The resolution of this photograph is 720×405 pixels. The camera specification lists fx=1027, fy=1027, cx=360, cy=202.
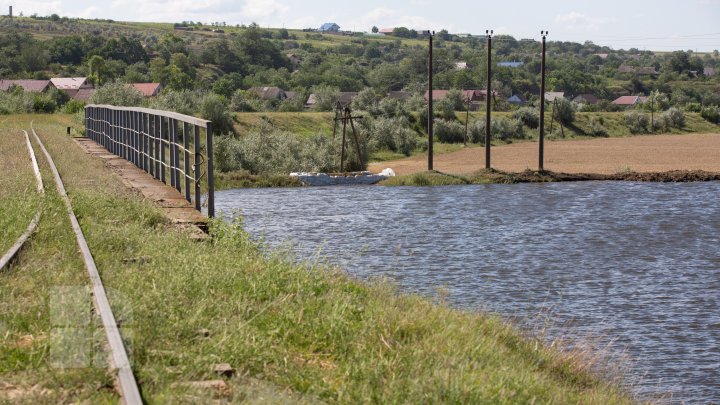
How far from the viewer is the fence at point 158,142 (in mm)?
16062

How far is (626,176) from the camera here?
156 ft

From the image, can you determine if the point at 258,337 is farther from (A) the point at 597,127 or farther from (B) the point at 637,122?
(B) the point at 637,122

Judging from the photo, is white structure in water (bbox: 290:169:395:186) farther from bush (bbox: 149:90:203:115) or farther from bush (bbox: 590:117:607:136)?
bush (bbox: 590:117:607:136)

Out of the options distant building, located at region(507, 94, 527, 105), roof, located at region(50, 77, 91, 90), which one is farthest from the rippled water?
distant building, located at region(507, 94, 527, 105)

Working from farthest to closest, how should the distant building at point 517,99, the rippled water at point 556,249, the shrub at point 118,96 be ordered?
1. the distant building at point 517,99
2. the shrub at point 118,96
3. the rippled water at point 556,249

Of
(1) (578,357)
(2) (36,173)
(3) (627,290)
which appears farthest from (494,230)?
(1) (578,357)

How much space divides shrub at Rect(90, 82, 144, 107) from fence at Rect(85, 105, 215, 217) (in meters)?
19.3

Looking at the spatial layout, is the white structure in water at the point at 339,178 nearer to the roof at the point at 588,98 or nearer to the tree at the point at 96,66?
the tree at the point at 96,66

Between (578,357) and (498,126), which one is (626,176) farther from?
(578,357)

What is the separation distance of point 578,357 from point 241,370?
453 cm

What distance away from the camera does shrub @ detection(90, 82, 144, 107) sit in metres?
59.5

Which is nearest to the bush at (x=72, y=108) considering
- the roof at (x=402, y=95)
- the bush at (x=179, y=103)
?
the bush at (x=179, y=103)

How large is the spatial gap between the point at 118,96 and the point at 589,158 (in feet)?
91.7

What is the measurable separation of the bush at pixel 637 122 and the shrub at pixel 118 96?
5038cm
